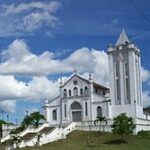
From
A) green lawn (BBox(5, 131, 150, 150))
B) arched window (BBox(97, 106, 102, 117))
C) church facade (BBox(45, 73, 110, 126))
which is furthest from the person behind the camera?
church facade (BBox(45, 73, 110, 126))

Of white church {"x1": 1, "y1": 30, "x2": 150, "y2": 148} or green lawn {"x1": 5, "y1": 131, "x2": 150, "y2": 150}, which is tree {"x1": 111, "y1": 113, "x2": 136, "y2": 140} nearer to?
green lawn {"x1": 5, "y1": 131, "x2": 150, "y2": 150}

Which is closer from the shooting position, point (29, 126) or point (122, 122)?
point (122, 122)

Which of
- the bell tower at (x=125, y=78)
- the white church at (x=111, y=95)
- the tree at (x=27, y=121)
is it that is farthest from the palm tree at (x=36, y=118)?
the bell tower at (x=125, y=78)

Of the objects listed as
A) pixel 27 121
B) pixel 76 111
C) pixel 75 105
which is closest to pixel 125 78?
pixel 75 105

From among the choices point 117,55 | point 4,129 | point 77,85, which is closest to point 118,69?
point 117,55

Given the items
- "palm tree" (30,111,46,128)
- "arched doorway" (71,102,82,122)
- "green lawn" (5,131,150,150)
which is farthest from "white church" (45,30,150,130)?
"green lawn" (5,131,150,150)

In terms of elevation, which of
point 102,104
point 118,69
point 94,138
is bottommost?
point 94,138

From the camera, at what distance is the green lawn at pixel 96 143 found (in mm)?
59500

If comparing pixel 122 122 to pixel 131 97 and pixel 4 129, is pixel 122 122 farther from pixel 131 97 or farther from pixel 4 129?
pixel 4 129

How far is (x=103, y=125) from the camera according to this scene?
253ft

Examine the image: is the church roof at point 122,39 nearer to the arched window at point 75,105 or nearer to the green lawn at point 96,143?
the arched window at point 75,105

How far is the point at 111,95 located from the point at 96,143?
64.7ft

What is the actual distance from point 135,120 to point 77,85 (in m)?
14.1

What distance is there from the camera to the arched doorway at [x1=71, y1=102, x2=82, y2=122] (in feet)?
281
